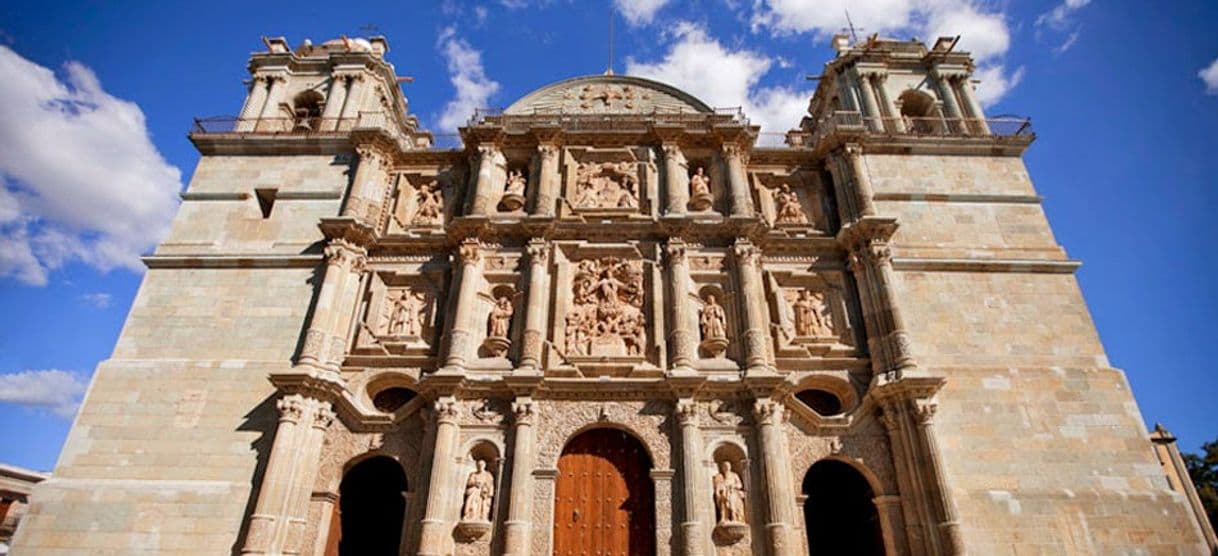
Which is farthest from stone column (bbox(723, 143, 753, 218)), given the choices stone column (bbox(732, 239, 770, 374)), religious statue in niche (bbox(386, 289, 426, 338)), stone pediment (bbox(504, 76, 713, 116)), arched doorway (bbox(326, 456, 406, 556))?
arched doorway (bbox(326, 456, 406, 556))

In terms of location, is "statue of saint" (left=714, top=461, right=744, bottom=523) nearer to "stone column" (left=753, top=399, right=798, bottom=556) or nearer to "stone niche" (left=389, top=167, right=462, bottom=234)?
"stone column" (left=753, top=399, right=798, bottom=556)

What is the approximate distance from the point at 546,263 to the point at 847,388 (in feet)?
24.7

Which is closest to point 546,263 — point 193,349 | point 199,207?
point 193,349

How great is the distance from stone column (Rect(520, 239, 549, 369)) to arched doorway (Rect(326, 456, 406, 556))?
4052 millimetres

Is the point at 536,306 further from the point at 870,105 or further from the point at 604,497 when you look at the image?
the point at 870,105

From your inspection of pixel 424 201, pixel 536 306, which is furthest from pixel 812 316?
pixel 424 201

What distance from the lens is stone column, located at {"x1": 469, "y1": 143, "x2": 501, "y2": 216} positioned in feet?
51.5

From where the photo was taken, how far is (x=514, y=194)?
Answer: 16391 mm

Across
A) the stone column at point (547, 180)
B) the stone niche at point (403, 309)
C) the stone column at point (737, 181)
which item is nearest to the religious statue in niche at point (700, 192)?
the stone column at point (737, 181)

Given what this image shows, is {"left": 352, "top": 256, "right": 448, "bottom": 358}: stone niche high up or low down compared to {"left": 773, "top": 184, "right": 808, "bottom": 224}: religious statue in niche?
down

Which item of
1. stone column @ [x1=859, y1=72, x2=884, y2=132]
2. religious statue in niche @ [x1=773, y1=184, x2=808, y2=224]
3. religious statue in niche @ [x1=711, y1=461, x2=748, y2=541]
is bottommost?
religious statue in niche @ [x1=711, y1=461, x2=748, y2=541]

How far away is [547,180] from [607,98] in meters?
4.46

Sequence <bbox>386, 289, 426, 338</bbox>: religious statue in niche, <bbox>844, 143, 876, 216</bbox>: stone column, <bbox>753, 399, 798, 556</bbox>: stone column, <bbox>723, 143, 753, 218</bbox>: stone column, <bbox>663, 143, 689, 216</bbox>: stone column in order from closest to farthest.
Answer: <bbox>753, 399, 798, 556</bbox>: stone column < <bbox>386, 289, 426, 338</bbox>: religious statue in niche < <bbox>844, 143, 876, 216</bbox>: stone column < <bbox>723, 143, 753, 218</bbox>: stone column < <bbox>663, 143, 689, 216</bbox>: stone column

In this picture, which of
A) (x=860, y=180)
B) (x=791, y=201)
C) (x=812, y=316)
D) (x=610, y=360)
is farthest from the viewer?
(x=791, y=201)
